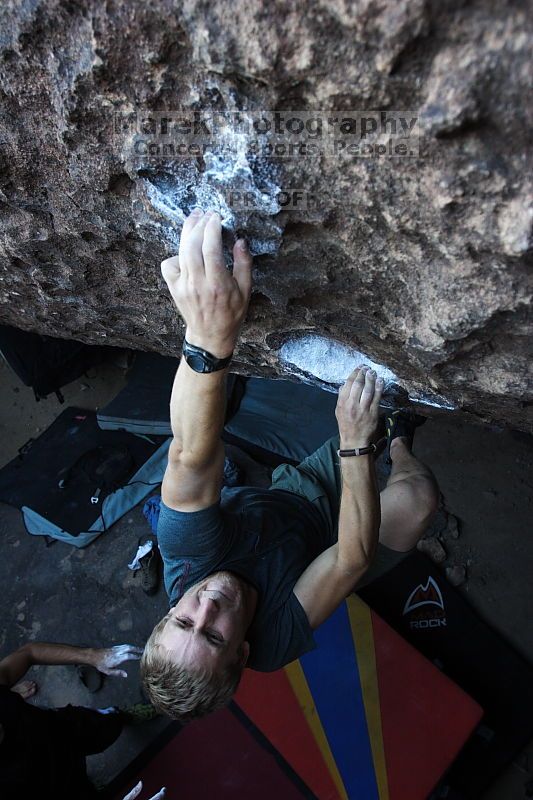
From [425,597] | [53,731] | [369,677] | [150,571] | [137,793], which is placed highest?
[425,597]

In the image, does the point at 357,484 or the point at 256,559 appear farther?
the point at 256,559

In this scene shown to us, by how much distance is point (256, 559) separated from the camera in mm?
1610

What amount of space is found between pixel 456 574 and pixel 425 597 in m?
0.20

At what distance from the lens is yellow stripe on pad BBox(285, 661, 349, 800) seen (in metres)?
2.19

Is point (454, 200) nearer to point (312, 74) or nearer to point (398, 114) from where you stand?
point (398, 114)

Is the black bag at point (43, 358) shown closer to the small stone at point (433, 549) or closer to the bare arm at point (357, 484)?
the small stone at point (433, 549)

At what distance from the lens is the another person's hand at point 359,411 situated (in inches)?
56.2

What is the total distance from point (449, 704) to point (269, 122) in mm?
2187

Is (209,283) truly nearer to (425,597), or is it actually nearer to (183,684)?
(183,684)

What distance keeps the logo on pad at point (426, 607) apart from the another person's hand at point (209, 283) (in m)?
1.91

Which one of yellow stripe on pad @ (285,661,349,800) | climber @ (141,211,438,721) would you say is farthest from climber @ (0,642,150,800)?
climber @ (141,211,438,721)

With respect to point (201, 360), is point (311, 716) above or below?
below

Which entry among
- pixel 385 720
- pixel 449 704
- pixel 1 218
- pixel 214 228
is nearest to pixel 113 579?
pixel 385 720

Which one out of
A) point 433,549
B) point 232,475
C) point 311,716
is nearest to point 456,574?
point 433,549
